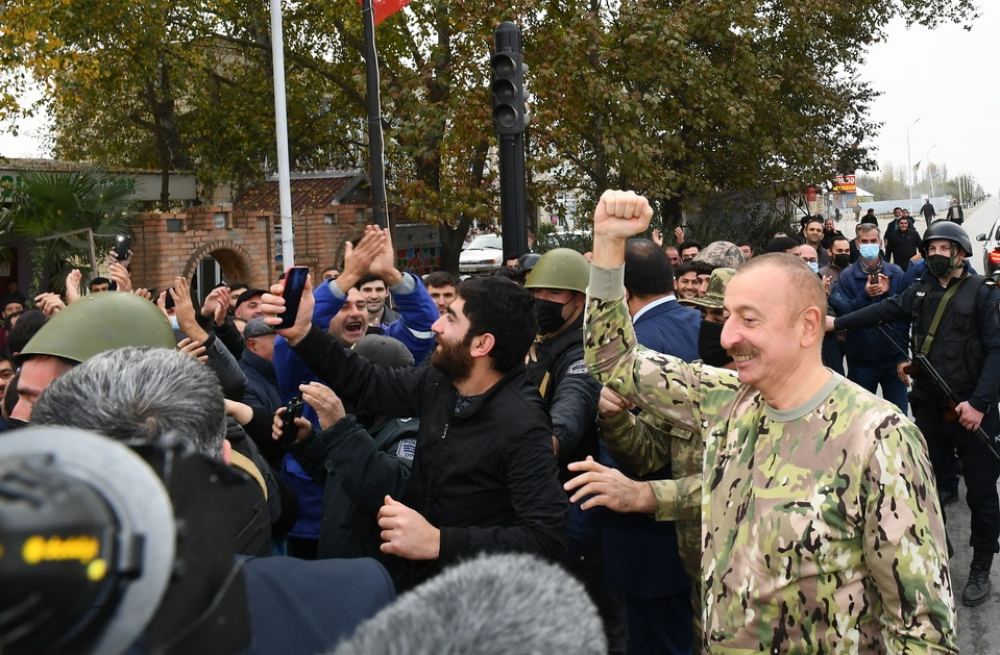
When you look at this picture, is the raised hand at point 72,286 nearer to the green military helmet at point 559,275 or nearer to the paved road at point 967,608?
the green military helmet at point 559,275

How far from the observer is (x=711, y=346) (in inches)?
173

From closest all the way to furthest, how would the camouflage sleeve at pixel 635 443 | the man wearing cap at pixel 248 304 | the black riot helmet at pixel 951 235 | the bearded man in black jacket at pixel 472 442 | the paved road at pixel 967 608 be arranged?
the bearded man in black jacket at pixel 472 442
the camouflage sleeve at pixel 635 443
the paved road at pixel 967 608
the black riot helmet at pixel 951 235
the man wearing cap at pixel 248 304

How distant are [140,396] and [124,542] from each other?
112cm

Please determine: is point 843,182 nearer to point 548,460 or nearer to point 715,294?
point 715,294

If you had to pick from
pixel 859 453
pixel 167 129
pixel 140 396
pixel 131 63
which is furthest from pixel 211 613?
pixel 167 129

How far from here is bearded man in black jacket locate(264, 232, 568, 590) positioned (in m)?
3.02

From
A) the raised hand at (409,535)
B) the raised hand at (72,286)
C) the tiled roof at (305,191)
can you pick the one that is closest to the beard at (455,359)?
the raised hand at (409,535)

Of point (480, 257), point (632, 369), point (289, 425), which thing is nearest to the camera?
point (632, 369)

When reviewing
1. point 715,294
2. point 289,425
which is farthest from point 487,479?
point 715,294

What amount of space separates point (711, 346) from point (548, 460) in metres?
1.45

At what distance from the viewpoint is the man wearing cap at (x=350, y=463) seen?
338 centimetres

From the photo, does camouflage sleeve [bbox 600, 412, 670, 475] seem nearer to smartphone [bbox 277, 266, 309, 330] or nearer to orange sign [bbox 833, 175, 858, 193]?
smartphone [bbox 277, 266, 309, 330]

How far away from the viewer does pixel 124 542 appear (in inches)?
34.2

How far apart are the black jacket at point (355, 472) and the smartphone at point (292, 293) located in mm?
401
